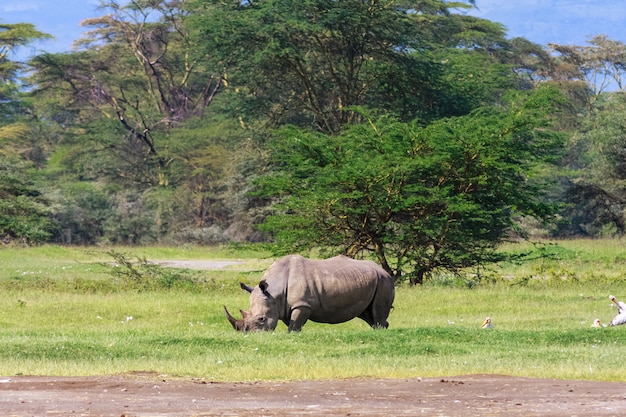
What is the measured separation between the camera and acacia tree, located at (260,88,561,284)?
1192 inches

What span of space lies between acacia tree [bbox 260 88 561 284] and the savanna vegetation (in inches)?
2.5

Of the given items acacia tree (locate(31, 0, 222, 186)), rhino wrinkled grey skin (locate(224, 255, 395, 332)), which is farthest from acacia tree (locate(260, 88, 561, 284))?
acacia tree (locate(31, 0, 222, 186))

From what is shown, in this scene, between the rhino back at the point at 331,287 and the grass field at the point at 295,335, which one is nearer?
the grass field at the point at 295,335

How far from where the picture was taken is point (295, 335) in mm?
A: 18016

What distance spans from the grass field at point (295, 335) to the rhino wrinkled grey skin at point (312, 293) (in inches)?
14.8

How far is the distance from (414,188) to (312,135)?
14.2 feet

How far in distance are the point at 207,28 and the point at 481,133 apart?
1351 centimetres

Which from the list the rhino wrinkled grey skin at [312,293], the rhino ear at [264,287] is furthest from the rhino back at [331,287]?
the rhino ear at [264,287]

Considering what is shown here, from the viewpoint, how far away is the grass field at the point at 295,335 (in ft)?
49.0

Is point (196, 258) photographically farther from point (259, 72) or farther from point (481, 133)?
point (481, 133)

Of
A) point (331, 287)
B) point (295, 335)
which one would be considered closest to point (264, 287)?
point (295, 335)

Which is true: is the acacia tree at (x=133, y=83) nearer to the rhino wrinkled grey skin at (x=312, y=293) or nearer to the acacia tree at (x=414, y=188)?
the acacia tree at (x=414, y=188)

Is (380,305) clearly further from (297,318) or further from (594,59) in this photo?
(594,59)

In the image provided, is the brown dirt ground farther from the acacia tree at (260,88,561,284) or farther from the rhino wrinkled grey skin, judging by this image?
the acacia tree at (260,88,561,284)
